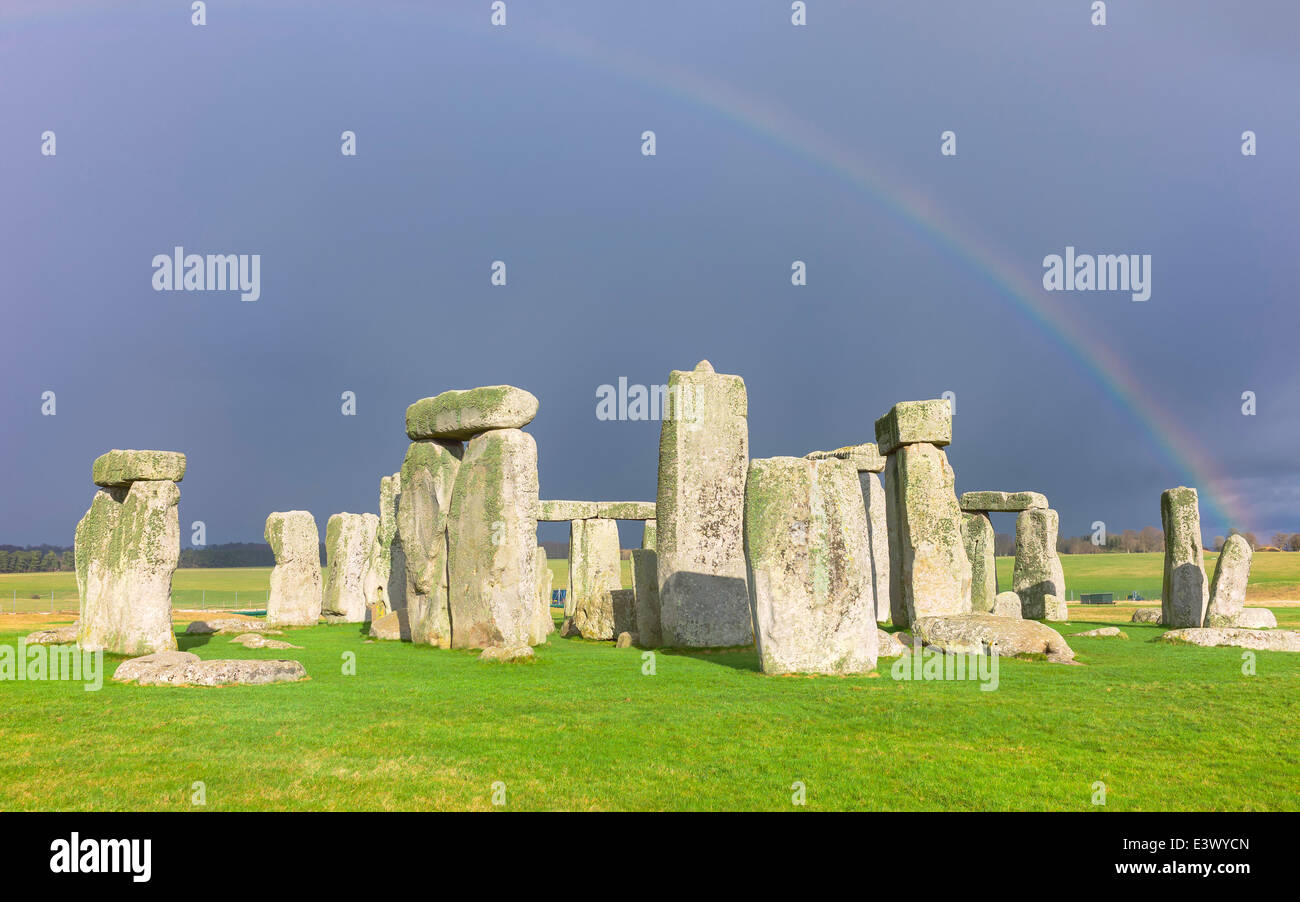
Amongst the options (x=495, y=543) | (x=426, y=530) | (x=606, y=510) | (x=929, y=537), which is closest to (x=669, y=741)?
(x=495, y=543)

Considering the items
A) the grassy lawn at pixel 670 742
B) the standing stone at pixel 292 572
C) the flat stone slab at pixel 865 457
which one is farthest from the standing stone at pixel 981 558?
the standing stone at pixel 292 572

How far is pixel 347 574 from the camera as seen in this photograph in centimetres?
2362

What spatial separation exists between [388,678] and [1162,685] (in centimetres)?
844

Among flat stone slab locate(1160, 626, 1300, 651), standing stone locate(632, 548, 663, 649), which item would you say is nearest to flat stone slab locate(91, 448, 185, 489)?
standing stone locate(632, 548, 663, 649)

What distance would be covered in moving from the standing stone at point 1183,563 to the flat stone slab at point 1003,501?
337 centimetres

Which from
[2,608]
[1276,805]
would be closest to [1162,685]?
[1276,805]

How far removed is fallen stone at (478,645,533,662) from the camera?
12.4 m

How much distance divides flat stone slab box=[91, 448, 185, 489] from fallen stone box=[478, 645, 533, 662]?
16.7ft

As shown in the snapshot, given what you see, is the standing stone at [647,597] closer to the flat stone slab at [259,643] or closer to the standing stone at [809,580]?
the standing stone at [809,580]

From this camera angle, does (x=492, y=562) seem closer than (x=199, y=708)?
No

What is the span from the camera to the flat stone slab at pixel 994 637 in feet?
39.5

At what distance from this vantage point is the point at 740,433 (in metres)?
15.5

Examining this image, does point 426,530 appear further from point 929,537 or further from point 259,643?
point 929,537
